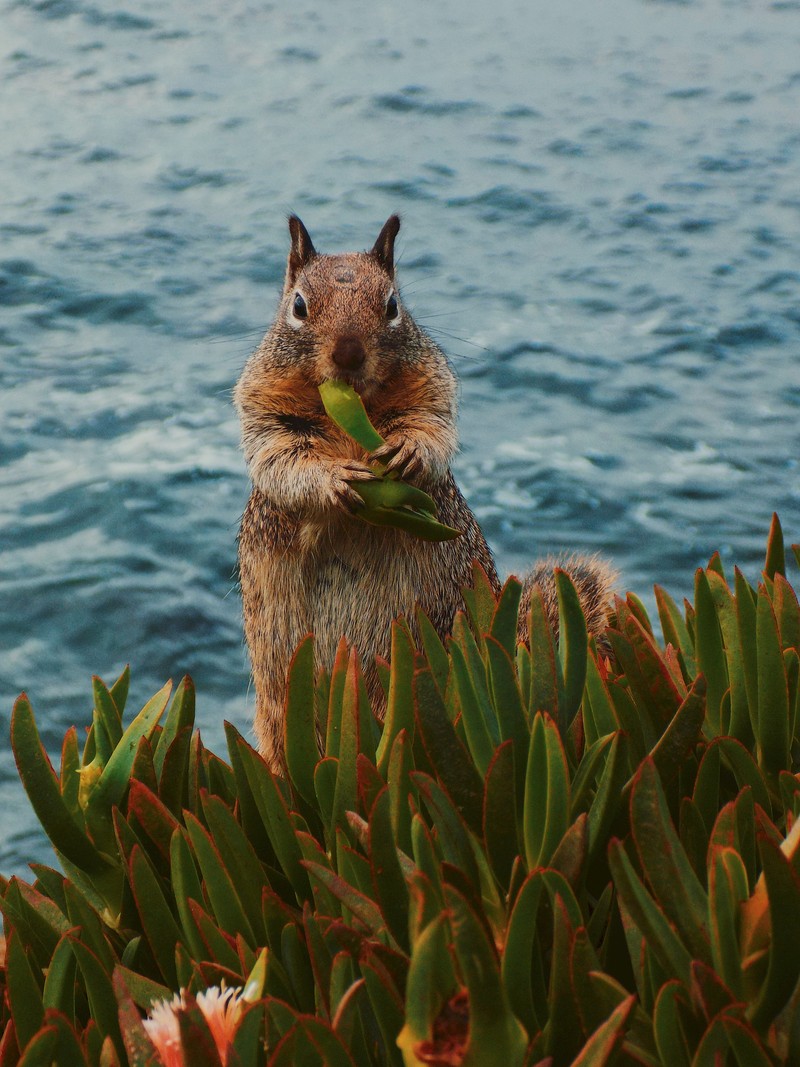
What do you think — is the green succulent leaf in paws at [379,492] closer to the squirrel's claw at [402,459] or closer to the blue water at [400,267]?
the squirrel's claw at [402,459]

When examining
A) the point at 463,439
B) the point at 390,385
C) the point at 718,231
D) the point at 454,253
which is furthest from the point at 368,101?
the point at 390,385

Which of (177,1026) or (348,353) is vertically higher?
(348,353)

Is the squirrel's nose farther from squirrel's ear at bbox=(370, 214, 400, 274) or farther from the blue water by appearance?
the blue water

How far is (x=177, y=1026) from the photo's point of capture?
48.7 inches

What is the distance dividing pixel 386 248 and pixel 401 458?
1.07m

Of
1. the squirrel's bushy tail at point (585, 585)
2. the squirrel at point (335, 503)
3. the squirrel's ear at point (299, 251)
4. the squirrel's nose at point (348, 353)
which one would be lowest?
the squirrel's bushy tail at point (585, 585)

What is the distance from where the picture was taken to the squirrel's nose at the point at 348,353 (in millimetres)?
3283

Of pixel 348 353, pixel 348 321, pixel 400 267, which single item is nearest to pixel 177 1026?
pixel 348 353

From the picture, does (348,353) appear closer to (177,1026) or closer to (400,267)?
(177,1026)

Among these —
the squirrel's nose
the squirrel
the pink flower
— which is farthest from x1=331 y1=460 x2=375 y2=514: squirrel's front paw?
the pink flower

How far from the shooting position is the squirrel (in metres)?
3.33

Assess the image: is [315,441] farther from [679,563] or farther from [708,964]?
[679,563]

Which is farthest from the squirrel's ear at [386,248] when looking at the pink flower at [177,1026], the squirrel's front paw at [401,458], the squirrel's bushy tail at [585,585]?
the pink flower at [177,1026]

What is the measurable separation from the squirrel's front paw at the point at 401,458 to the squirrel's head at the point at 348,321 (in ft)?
0.93
